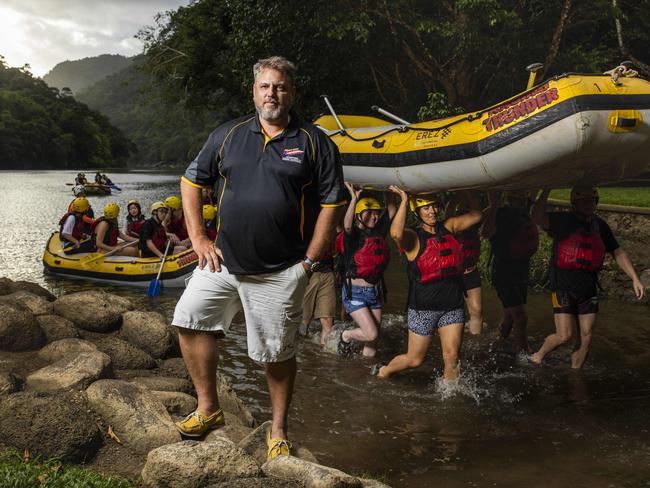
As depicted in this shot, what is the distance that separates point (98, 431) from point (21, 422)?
1.30ft

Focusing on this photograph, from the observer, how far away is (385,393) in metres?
6.11

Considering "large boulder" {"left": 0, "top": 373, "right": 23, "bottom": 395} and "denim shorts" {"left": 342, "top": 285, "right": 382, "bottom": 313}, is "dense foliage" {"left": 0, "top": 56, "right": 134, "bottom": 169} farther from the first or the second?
"large boulder" {"left": 0, "top": 373, "right": 23, "bottom": 395}

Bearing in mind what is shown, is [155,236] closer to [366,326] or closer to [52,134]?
[366,326]

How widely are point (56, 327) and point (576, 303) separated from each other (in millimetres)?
4443

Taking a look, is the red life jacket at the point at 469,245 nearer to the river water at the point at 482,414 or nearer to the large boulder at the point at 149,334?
the river water at the point at 482,414

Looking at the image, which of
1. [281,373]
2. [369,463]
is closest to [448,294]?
[369,463]

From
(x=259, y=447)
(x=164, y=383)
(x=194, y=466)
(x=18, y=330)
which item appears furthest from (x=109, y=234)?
(x=194, y=466)

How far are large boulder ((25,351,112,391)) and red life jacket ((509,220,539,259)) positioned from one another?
4.37 m

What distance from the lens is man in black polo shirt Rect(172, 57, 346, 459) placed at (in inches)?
135

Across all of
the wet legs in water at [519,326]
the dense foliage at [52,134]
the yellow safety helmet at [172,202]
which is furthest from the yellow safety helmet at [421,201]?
the dense foliage at [52,134]

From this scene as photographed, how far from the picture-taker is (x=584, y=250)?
630 cm

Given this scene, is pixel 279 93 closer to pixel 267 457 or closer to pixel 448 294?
pixel 267 457

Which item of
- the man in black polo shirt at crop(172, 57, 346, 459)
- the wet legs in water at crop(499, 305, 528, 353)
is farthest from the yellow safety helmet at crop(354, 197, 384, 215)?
the man in black polo shirt at crop(172, 57, 346, 459)

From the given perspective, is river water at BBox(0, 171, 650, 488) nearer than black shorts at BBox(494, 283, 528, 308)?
Yes
